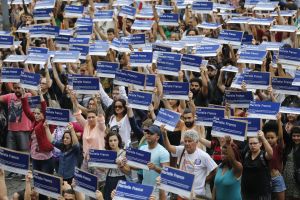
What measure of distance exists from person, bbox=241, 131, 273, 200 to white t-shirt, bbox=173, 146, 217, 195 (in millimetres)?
441

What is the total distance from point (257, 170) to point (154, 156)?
4.04 ft

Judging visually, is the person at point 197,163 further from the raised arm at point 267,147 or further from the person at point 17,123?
the person at point 17,123

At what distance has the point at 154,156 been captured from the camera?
10227mm

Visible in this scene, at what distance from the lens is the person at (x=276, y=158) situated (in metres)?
10.4

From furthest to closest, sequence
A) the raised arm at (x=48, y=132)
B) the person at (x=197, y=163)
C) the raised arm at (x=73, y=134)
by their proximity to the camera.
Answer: the raised arm at (x=48, y=132) → the raised arm at (x=73, y=134) → the person at (x=197, y=163)

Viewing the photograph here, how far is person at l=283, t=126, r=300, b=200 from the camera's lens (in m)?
10.5

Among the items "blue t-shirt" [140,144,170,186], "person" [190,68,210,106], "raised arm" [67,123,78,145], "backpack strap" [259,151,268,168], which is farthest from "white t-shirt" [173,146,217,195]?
"person" [190,68,210,106]

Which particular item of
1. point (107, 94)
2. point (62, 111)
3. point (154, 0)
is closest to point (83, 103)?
point (107, 94)

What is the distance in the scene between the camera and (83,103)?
13547 millimetres

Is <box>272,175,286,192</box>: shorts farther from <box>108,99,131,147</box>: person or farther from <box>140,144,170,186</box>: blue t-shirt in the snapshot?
<box>108,99,131,147</box>: person

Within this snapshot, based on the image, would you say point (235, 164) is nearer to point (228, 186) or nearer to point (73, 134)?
point (228, 186)

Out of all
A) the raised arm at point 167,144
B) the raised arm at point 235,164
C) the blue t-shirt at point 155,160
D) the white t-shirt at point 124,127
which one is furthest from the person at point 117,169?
the raised arm at point 235,164

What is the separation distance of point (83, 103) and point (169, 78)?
1709 mm

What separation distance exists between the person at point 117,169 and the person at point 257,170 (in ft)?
4.68
